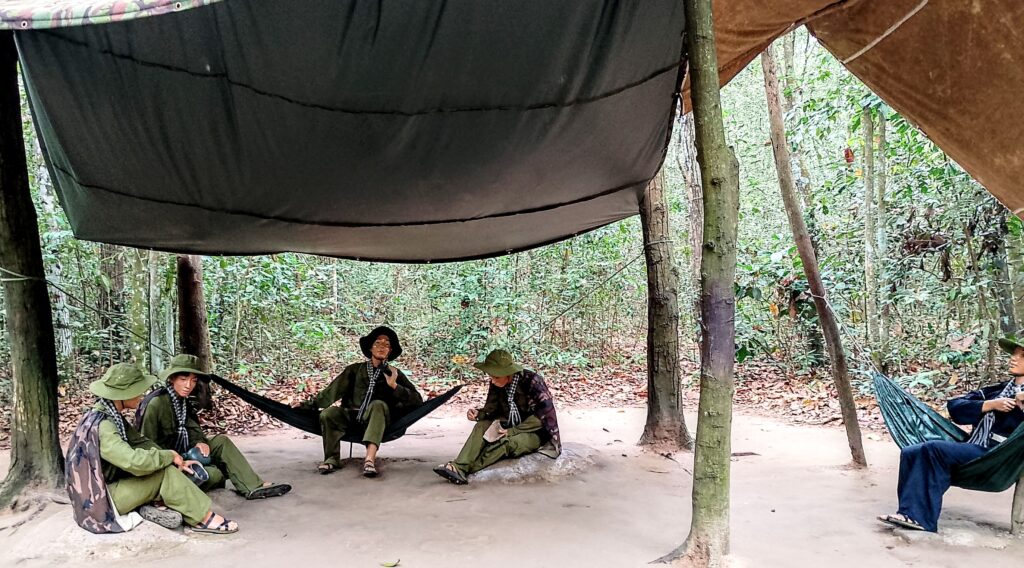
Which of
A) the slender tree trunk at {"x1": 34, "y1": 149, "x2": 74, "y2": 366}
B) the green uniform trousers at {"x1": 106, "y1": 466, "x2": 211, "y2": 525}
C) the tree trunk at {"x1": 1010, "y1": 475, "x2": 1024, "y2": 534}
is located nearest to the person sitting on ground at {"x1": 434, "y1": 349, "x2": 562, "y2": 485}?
the green uniform trousers at {"x1": 106, "y1": 466, "x2": 211, "y2": 525}

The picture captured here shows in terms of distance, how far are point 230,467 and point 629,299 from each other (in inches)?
222

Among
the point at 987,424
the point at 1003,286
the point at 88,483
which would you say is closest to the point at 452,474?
the point at 88,483

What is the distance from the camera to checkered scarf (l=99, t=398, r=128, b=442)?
2490 mm

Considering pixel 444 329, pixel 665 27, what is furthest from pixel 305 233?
pixel 444 329

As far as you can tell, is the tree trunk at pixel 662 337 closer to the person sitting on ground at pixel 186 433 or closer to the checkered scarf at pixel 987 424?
the checkered scarf at pixel 987 424

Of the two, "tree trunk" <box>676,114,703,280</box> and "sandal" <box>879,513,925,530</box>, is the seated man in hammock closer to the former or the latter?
"sandal" <box>879,513,925,530</box>

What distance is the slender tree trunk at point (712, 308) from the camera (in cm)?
205

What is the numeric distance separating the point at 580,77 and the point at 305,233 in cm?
185

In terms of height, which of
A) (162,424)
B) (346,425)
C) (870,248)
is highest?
(870,248)

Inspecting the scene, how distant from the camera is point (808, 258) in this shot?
3498 mm

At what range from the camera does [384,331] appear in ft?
13.0

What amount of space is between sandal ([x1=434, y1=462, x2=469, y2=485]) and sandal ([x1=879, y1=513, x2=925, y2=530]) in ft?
6.28

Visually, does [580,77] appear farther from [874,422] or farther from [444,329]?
[444,329]

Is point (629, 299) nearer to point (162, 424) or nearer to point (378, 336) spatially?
point (378, 336)
